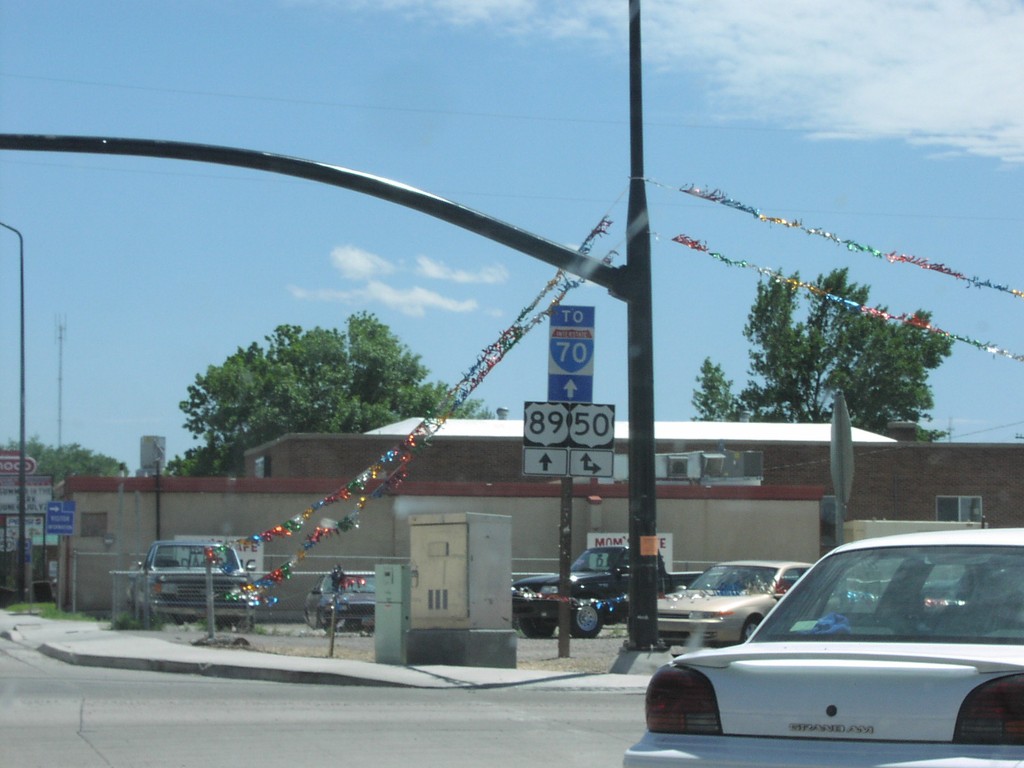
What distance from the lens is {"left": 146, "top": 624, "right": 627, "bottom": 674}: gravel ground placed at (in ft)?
56.4

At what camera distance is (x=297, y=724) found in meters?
11.1

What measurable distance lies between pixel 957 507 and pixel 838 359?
27.6m

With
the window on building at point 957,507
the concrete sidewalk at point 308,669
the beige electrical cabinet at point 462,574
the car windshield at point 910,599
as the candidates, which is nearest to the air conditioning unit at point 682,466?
the window on building at point 957,507

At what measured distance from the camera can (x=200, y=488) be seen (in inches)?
1233

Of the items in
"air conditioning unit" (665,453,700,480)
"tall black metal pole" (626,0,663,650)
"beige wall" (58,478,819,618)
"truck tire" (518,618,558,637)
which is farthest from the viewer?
"air conditioning unit" (665,453,700,480)

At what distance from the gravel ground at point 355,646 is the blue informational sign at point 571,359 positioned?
3426 mm

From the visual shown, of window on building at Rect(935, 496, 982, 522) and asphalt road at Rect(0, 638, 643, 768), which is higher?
window on building at Rect(935, 496, 982, 522)

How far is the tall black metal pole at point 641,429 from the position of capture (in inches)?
622

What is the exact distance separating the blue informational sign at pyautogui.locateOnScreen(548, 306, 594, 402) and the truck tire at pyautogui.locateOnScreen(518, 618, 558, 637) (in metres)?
7.98

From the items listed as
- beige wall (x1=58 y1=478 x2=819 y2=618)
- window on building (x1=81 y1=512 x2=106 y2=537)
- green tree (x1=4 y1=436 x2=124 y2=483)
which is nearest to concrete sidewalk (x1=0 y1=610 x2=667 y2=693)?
beige wall (x1=58 y1=478 x2=819 y2=618)

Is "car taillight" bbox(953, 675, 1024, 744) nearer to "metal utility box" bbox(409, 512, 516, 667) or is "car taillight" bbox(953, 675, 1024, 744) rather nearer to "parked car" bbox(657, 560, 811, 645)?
"metal utility box" bbox(409, 512, 516, 667)

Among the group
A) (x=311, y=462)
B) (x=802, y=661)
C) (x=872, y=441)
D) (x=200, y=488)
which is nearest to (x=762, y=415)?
(x=872, y=441)

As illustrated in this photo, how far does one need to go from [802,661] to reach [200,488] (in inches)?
1089

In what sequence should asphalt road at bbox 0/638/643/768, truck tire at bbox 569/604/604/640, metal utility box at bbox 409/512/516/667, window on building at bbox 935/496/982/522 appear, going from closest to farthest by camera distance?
asphalt road at bbox 0/638/643/768 → metal utility box at bbox 409/512/516/667 → truck tire at bbox 569/604/604/640 → window on building at bbox 935/496/982/522
